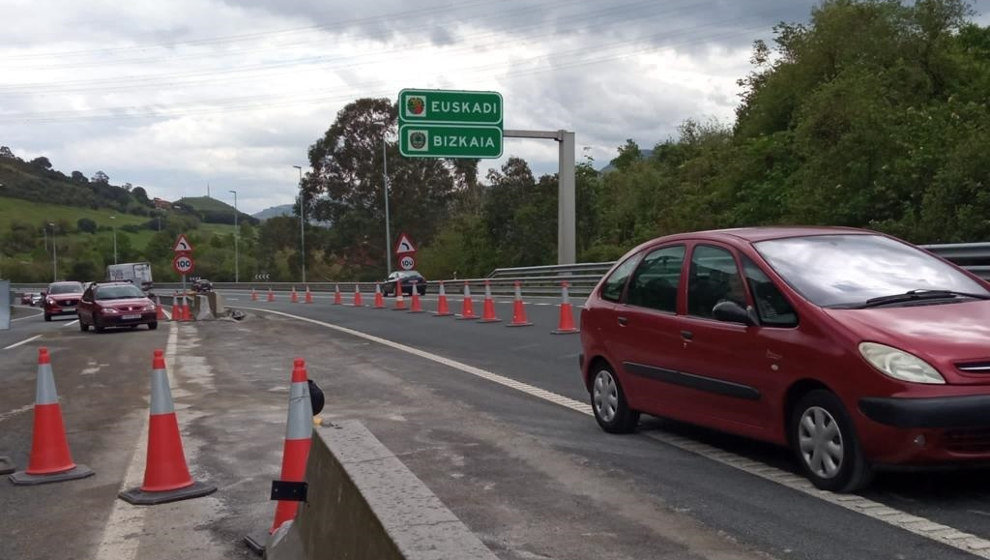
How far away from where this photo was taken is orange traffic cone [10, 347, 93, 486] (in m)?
7.67

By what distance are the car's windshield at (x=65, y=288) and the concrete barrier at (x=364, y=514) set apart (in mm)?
39841

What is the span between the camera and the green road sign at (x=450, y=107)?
102 ft

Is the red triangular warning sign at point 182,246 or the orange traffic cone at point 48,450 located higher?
the red triangular warning sign at point 182,246

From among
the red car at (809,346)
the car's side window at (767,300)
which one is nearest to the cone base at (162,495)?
the red car at (809,346)

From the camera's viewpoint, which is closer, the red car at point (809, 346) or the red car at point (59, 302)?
the red car at point (809, 346)

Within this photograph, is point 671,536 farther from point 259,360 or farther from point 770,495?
point 259,360

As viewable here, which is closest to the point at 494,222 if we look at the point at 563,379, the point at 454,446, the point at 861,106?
the point at 861,106

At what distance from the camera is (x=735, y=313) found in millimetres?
6719

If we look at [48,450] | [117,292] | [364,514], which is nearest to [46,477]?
[48,450]

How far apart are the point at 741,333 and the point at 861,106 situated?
29062 mm

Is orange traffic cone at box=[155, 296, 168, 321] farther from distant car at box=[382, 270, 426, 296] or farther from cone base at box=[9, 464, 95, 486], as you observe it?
cone base at box=[9, 464, 95, 486]

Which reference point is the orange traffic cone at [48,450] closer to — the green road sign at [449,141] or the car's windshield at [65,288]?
the green road sign at [449,141]

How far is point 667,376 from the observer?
7.55 m

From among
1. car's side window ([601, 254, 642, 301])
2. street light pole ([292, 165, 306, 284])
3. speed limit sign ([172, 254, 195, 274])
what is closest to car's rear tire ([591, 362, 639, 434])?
car's side window ([601, 254, 642, 301])
